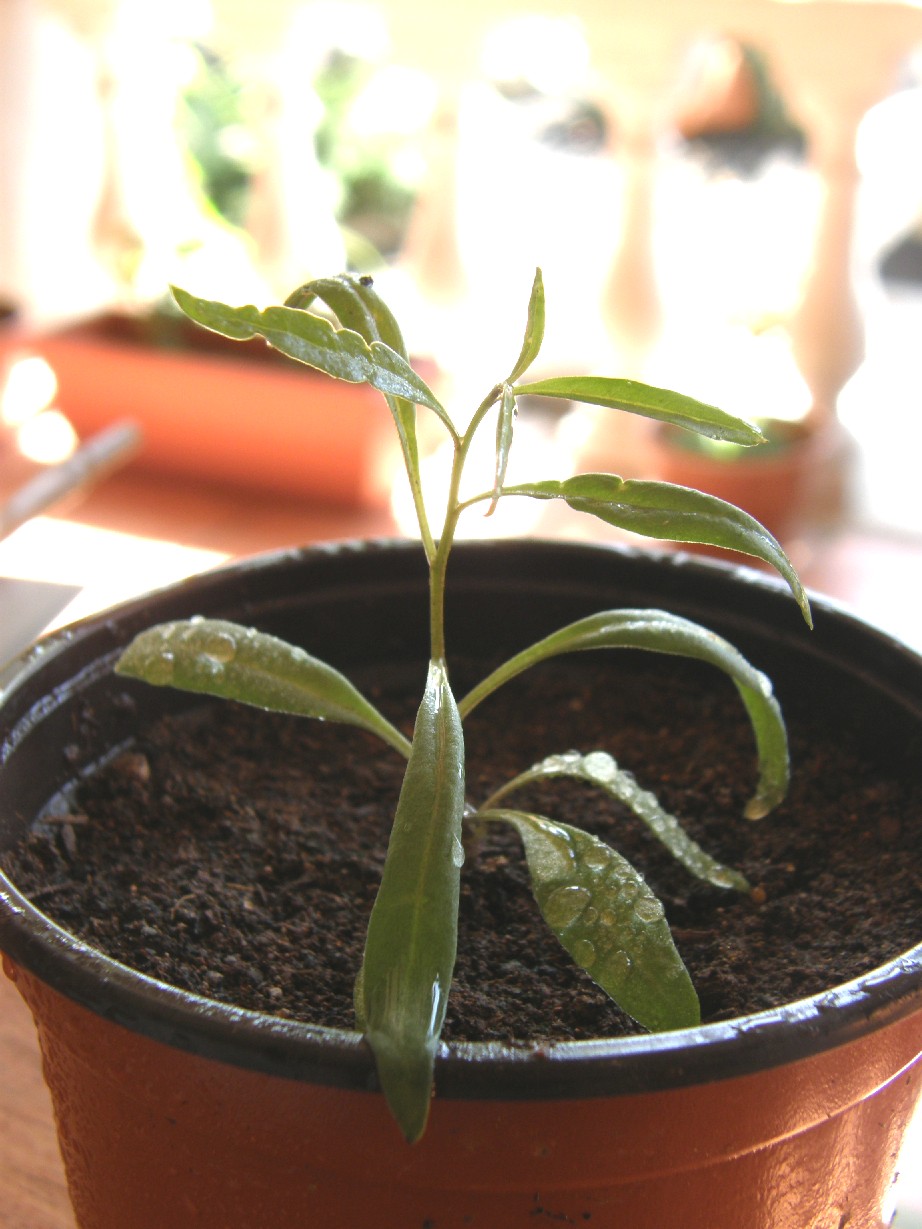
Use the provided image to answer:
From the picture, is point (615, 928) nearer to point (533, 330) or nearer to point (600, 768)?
point (600, 768)

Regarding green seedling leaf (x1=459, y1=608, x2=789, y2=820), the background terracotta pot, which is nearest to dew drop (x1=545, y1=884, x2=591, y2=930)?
green seedling leaf (x1=459, y1=608, x2=789, y2=820)

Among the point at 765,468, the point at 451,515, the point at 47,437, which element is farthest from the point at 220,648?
the point at 47,437

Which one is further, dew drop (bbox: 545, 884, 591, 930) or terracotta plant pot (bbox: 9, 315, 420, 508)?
terracotta plant pot (bbox: 9, 315, 420, 508)

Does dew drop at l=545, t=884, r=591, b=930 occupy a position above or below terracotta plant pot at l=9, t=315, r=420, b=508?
below

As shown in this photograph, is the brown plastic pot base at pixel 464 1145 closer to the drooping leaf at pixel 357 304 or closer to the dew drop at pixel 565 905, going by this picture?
the dew drop at pixel 565 905

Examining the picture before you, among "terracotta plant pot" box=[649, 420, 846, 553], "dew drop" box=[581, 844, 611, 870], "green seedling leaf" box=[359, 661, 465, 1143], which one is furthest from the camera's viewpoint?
"terracotta plant pot" box=[649, 420, 846, 553]

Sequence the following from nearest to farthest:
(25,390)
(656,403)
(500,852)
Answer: (656,403), (500,852), (25,390)

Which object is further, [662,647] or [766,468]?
[766,468]

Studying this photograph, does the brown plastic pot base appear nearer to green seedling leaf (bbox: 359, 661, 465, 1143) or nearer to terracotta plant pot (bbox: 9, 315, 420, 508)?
green seedling leaf (bbox: 359, 661, 465, 1143)
